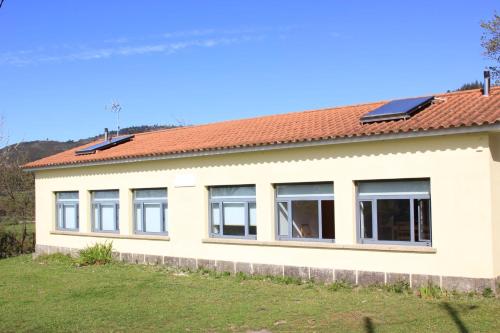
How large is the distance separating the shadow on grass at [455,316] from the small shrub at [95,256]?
39.0 feet

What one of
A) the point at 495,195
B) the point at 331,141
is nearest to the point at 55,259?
the point at 331,141

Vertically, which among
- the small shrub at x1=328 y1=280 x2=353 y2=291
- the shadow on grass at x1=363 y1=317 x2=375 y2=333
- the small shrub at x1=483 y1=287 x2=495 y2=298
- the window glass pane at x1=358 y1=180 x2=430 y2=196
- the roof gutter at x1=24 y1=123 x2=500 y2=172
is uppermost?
the roof gutter at x1=24 y1=123 x2=500 y2=172

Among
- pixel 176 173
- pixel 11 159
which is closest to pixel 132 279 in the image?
pixel 176 173

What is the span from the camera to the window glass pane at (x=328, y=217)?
14852 millimetres

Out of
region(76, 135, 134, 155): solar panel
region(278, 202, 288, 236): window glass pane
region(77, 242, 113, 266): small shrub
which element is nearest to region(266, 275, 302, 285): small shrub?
region(278, 202, 288, 236): window glass pane

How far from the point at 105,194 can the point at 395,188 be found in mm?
11320

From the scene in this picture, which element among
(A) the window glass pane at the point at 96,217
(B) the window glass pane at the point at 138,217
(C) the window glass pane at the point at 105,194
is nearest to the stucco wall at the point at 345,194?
(B) the window glass pane at the point at 138,217

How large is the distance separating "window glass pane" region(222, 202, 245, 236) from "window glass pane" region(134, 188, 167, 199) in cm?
270

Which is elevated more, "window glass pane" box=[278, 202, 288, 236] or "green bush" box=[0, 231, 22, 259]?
"window glass pane" box=[278, 202, 288, 236]

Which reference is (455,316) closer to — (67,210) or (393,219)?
(393,219)

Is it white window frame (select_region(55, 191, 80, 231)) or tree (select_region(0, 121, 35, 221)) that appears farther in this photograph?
tree (select_region(0, 121, 35, 221))

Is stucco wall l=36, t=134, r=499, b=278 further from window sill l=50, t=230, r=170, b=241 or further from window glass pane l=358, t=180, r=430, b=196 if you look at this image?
window glass pane l=358, t=180, r=430, b=196

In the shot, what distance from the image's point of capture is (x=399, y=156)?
43.0ft

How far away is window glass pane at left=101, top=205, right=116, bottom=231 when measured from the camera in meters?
21.0
